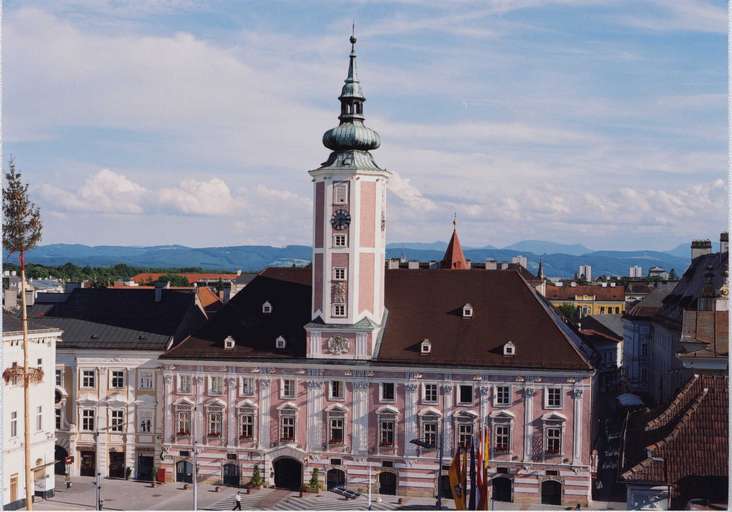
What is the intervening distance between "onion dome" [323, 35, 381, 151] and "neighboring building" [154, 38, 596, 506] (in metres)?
0.08

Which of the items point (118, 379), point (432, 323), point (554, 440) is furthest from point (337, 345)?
point (118, 379)

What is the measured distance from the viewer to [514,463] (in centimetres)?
5041

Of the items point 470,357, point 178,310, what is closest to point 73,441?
point 178,310

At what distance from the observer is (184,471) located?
5456cm

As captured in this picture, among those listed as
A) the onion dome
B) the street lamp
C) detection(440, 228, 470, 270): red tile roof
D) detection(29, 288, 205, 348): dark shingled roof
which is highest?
the onion dome

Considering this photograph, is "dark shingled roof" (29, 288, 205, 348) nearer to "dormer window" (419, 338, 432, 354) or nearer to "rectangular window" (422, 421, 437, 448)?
"dormer window" (419, 338, 432, 354)

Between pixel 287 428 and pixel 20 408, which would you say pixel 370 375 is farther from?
pixel 20 408

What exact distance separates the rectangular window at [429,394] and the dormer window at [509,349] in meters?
3.91

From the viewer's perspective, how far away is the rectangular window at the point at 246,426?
53.6 m

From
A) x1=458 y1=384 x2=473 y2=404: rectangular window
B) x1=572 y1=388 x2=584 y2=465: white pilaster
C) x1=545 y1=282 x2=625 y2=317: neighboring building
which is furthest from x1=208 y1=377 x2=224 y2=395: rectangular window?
x1=545 y1=282 x2=625 y2=317: neighboring building

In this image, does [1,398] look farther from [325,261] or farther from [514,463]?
[514,463]

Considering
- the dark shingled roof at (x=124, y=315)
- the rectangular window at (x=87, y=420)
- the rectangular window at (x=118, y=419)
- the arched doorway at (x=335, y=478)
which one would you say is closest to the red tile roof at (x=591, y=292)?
the dark shingled roof at (x=124, y=315)

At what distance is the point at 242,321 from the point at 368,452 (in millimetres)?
9802

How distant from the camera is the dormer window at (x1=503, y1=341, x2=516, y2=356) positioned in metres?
50.9
